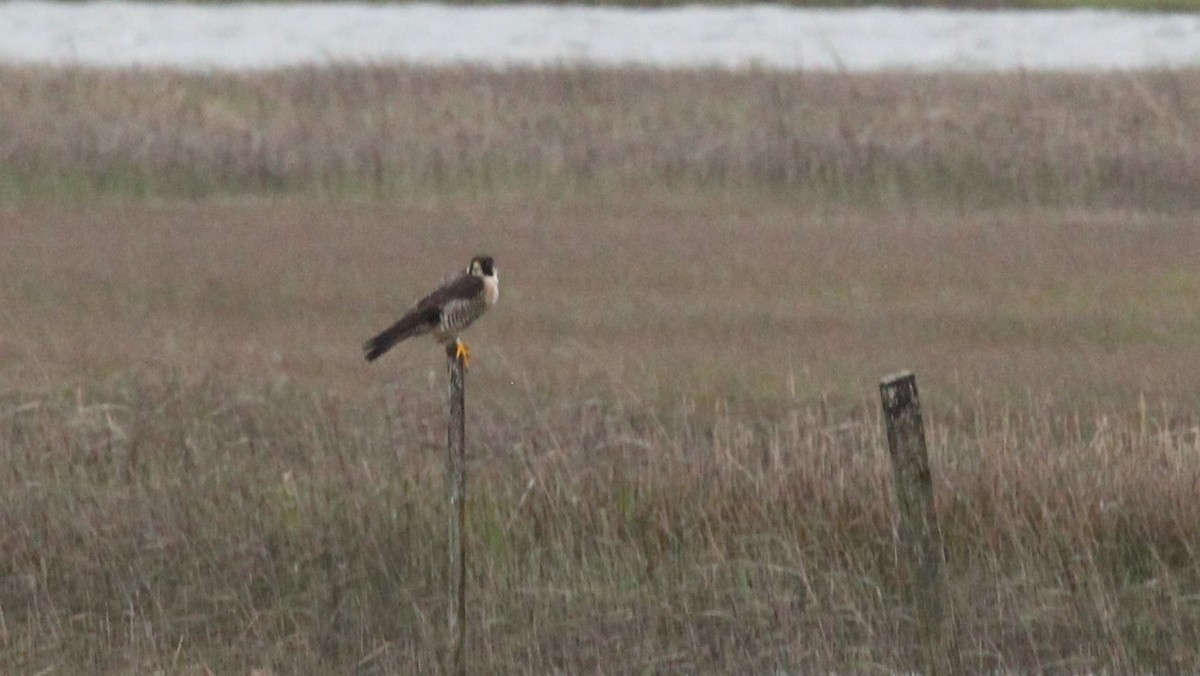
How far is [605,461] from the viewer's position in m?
11.4

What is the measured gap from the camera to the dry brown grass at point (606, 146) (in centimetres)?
2127

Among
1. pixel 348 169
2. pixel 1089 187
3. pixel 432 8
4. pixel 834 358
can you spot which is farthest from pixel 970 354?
pixel 432 8

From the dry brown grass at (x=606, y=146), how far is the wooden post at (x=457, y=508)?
1241 centimetres

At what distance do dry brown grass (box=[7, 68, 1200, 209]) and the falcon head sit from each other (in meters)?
11.3

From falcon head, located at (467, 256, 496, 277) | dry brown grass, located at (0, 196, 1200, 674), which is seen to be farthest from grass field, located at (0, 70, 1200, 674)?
falcon head, located at (467, 256, 496, 277)

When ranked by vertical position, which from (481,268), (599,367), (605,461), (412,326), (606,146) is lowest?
(605,461)

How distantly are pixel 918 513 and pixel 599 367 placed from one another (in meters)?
5.99

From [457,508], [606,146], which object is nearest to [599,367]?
[457,508]

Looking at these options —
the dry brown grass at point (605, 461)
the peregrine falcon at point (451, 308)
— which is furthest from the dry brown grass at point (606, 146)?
the peregrine falcon at point (451, 308)

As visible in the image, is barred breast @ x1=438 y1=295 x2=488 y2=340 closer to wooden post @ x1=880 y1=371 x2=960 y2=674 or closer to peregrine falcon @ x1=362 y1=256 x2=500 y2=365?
peregrine falcon @ x1=362 y1=256 x2=500 y2=365

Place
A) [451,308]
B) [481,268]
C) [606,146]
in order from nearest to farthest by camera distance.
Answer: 1. [451,308]
2. [481,268]
3. [606,146]

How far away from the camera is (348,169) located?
71.0ft

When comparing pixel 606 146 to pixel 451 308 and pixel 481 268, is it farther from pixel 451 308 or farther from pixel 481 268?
pixel 451 308

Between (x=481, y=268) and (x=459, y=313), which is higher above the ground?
(x=481, y=268)
